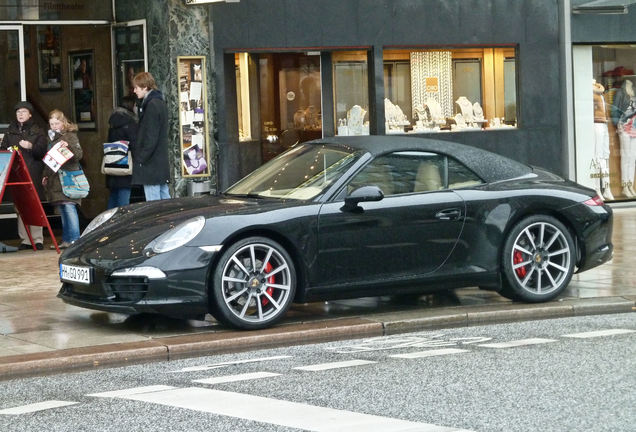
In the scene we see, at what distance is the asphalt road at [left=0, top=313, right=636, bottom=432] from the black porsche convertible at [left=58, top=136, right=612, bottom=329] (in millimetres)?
657

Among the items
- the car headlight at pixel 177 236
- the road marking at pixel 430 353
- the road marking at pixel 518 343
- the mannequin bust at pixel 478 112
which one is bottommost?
the road marking at pixel 518 343

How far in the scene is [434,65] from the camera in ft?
59.0

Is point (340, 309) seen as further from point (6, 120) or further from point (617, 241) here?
point (6, 120)

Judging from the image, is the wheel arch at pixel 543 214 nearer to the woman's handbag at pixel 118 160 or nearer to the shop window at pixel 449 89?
the woman's handbag at pixel 118 160

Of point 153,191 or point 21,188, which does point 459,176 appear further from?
point 21,188

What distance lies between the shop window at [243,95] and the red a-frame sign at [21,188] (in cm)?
331

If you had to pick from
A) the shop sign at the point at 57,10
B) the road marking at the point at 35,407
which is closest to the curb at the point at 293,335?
the road marking at the point at 35,407

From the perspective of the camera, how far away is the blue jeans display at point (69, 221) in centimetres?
1495

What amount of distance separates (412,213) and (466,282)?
2.52 ft

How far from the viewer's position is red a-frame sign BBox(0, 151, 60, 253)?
1418 centimetres

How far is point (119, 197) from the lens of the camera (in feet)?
51.1

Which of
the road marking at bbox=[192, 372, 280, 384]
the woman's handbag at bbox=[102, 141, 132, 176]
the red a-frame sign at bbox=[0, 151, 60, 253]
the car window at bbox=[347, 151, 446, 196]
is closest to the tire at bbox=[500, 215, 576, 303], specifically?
the car window at bbox=[347, 151, 446, 196]

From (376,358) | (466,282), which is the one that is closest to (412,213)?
(466,282)

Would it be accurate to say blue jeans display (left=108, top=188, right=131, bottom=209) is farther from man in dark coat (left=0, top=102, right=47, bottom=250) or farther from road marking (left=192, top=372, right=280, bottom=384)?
road marking (left=192, top=372, right=280, bottom=384)
